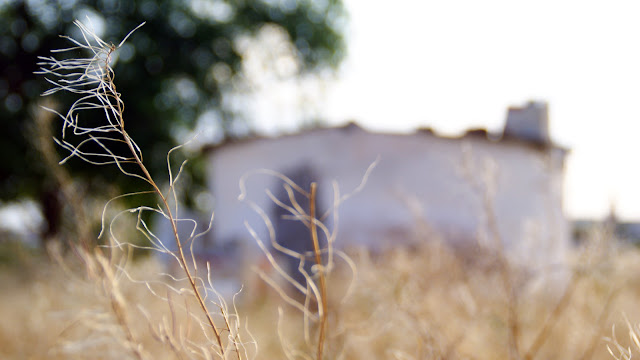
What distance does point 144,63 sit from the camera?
12.8m

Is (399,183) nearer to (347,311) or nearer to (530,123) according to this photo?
(530,123)

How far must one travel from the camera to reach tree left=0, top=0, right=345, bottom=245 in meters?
12.5

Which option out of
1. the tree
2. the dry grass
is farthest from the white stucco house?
the dry grass

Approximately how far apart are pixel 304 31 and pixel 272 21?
904mm

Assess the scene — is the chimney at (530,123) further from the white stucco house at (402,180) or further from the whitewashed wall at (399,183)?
the whitewashed wall at (399,183)

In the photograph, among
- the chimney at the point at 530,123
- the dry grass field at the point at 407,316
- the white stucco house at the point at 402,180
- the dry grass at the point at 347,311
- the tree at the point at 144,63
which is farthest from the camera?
the tree at the point at 144,63

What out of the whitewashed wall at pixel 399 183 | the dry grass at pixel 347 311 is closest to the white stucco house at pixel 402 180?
the whitewashed wall at pixel 399 183

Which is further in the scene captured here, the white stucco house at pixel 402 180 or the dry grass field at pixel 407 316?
the white stucco house at pixel 402 180

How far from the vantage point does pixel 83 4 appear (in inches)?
502

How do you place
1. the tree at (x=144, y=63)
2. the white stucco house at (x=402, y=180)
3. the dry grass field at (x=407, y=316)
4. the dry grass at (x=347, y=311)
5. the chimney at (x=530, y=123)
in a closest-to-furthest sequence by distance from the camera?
the dry grass at (x=347, y=311), the dry grass field at (x=407, y=316), the white stucco house at (x=402, y=180), the chimney at (x=530, y=123), the tree at (x=144, y=63)

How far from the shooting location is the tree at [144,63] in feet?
40.9

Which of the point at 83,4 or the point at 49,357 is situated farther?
the point at 83,4

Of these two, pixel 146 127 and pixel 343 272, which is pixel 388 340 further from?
pixel 146 127

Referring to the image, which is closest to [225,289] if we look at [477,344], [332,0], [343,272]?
[343,272]
